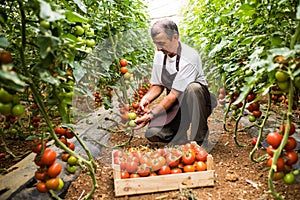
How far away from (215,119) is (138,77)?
2.91 ft

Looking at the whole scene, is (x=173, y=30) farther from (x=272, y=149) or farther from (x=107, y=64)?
(x=272, y=149)

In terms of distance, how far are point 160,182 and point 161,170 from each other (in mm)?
88

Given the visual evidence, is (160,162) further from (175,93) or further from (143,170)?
(175,93)

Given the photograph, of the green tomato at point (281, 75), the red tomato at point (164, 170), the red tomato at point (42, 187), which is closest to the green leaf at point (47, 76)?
the red tomato at point (42, 187)

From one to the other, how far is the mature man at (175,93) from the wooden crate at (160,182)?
0.56 m

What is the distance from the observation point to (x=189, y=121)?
263 cm

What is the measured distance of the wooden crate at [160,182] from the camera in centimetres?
176

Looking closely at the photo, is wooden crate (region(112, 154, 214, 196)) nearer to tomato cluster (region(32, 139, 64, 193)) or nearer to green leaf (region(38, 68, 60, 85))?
tomato cluster (region(32, 139, 64, 193))

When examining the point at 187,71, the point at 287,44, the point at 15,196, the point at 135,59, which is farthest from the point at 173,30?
the point at 15,196

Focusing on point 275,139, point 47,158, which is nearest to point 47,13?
point 47,158

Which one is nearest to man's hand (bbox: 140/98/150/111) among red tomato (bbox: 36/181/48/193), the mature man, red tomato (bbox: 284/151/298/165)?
the mature man

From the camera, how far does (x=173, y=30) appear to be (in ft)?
7.70

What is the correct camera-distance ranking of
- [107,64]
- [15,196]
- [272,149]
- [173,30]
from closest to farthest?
[272,149] → [15,196] → [107,64] → [173,30]

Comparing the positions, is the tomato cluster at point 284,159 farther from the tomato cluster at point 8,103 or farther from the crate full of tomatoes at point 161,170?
the tomato cluster at point 8,103
